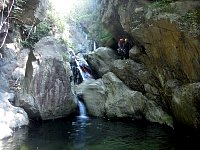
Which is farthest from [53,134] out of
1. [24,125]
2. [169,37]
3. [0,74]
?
[169,37]

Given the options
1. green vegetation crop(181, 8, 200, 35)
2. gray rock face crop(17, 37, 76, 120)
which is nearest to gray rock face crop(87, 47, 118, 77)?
gray rock face crop(17, 37, 76, 120)

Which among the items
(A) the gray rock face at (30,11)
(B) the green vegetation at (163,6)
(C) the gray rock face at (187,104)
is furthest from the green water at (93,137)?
(B) the green vegetation at (163,6)

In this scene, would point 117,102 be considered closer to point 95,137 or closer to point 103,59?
point 103,59

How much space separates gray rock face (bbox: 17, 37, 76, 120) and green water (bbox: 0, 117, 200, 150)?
3.88 ft

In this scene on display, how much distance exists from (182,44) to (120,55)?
9.40 meters

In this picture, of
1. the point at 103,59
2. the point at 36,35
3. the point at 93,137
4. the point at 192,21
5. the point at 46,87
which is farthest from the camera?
the point at 103,59

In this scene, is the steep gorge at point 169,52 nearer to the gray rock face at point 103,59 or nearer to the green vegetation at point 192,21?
the green vegetation at point 192,21

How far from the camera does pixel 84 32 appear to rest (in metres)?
41.0

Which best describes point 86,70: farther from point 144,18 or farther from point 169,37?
point 169,37

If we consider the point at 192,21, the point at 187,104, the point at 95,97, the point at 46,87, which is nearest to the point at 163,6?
the point at 192,21

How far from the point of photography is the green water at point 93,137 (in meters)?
14.0

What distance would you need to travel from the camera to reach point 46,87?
20828mm

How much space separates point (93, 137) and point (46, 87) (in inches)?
248

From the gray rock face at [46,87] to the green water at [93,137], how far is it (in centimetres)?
118
